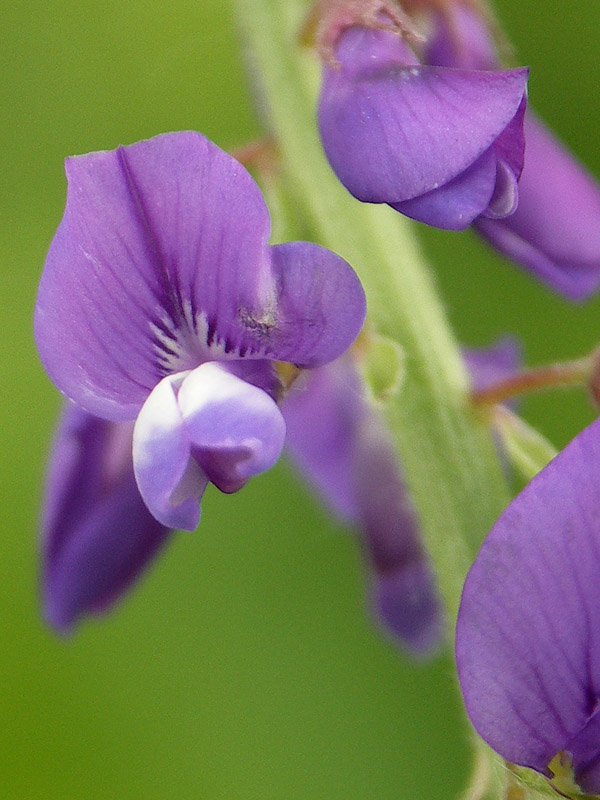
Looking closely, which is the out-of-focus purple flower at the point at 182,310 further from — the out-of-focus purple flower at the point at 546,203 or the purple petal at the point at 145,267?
the out-of-focus purple flower at the point at 546,203

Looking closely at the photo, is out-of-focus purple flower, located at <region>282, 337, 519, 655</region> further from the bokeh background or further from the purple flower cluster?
the bokeh background

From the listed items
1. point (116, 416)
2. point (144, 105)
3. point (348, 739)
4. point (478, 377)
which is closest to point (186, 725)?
point (348, 739)

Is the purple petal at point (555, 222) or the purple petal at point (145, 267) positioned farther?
the purple petal at point (555, 222)

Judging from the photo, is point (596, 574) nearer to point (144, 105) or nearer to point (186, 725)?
point (186, 725)

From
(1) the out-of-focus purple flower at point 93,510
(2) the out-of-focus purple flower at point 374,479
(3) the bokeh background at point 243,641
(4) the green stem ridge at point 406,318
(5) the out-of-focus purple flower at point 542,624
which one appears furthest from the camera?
(3) the bokeh background at point 243,641

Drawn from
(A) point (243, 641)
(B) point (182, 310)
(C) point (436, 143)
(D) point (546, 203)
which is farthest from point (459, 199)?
(A) point (243, 641)

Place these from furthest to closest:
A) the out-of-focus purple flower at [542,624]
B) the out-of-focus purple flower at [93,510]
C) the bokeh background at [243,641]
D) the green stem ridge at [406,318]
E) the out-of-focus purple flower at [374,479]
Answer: the bokeh background at [243,641], the out-of-focus purple flower at [374,479], the out-of-focus purple flower at [93,510], the green stem ridge at [406,318], the out-of-focus purple flower at [542,624]

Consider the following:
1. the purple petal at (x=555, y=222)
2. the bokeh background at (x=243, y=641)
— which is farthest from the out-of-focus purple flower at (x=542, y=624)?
the bokeh background at (x=243, y=641)
